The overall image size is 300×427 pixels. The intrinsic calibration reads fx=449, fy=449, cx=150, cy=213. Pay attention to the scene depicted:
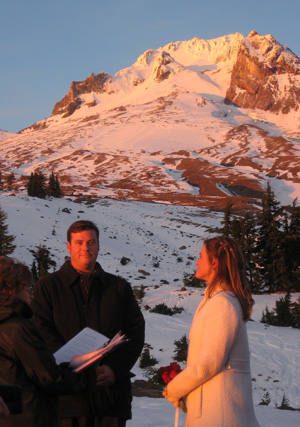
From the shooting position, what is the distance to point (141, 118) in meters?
189

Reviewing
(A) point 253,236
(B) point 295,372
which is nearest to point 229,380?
(B) point 295,372

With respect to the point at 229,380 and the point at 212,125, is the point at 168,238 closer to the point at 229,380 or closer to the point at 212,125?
the point at 229,380

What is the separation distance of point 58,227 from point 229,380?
3247 centimetres

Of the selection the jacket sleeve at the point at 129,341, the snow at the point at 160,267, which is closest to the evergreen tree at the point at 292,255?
the snow at the point at 160,267

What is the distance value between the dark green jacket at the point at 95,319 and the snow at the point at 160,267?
0.87 m

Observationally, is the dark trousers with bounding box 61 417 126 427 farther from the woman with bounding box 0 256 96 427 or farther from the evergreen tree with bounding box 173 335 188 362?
the evergreen tree with bounding box 173 335 188 362

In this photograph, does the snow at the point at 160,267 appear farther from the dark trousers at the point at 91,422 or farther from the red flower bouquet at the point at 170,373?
the dark trousers at the point at 91,422

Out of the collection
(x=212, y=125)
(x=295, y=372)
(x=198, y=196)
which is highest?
(x=212, y=125)

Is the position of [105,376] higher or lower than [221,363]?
lower

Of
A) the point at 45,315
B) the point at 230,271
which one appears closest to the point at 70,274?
the point at 45,315

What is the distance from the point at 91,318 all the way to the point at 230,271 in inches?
53.3

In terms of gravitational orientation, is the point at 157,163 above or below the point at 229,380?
above

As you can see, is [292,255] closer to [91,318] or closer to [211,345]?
[91,318]

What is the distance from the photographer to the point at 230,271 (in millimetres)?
3330
